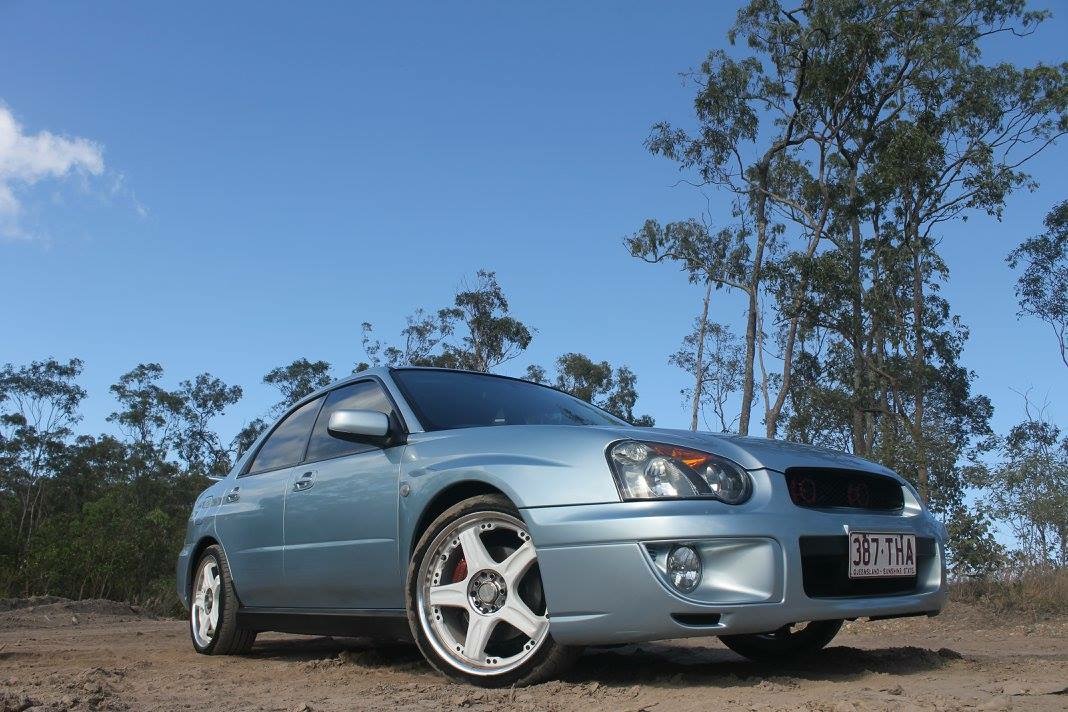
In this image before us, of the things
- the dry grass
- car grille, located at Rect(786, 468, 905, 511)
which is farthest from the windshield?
the dry grass

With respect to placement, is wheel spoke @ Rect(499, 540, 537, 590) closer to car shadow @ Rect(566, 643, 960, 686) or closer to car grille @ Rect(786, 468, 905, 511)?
car shadow @ Rect(566, 643, 960, 686)

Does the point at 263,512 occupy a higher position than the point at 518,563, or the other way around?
the point at 263,512

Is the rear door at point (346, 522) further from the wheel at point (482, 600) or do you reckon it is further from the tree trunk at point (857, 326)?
the tree trunk at point (857, 326)

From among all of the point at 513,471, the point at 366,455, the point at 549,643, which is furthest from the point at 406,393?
the point at 549,643

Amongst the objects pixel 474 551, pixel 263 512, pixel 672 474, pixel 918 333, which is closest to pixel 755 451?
pixel 672 474

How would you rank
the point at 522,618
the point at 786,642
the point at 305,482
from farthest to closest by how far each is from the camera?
1. the point at 305,482
2. the point at 786,642
3. the point at 522,618

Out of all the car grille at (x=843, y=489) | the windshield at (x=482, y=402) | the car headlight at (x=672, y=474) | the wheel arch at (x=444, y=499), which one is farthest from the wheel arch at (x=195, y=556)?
the car grille at (x=843, y=489)

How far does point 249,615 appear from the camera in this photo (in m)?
4.86

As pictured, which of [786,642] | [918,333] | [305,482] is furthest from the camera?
[918,333]

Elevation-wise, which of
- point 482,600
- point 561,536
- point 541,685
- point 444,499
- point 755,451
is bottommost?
point 541,685

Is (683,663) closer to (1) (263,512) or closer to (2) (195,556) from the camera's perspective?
(1) (263,512)

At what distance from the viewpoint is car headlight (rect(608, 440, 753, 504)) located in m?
3.11

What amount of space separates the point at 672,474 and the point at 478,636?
3.04 feet

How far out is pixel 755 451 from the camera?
3355mm
